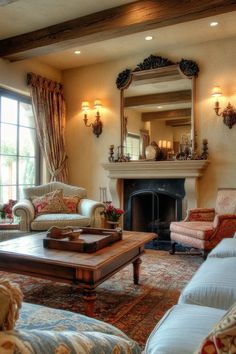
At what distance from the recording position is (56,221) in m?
3.93

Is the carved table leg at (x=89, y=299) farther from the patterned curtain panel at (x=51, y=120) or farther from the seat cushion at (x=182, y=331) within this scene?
the patterned curtain panel at (x=51, y=120)

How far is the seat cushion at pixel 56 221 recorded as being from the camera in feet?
12.9

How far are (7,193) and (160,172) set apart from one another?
7.92 feet

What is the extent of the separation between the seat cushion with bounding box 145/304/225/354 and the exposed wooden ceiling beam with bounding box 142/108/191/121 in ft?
11.9

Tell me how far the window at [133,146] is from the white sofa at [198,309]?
279 centimetres

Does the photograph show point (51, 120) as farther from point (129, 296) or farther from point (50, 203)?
point (129, 296)

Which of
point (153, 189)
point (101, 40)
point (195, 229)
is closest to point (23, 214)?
point (153, 189)

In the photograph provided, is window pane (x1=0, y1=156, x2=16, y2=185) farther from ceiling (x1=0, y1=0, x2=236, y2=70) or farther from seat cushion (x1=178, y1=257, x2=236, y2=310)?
seat cushion (x1=178, y1=257, x2=236, y2=310)

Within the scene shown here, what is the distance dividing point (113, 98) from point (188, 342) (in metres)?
4.54

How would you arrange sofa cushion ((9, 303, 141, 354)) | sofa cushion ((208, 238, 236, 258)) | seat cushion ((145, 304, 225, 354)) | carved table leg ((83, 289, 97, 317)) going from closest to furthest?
sofa cushion ((9, 303, 141, 354)) → seat cushion ((145, 304, 225, 354)) → carved table leg ((83, 289, 97, 317)) → sofa cushion ((208, 238, 236, 258))

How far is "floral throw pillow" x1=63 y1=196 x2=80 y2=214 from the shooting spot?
4.41m

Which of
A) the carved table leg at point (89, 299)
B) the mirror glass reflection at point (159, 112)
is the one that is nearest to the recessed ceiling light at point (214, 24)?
the mirror glass reflection at point (159, 112)

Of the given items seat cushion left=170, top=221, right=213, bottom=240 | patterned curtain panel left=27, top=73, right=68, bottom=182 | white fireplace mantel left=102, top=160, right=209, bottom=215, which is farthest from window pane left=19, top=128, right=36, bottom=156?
seat cushion left=170, top=221, right=213, bottom=240

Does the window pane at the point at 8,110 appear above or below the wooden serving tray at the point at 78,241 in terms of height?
above
